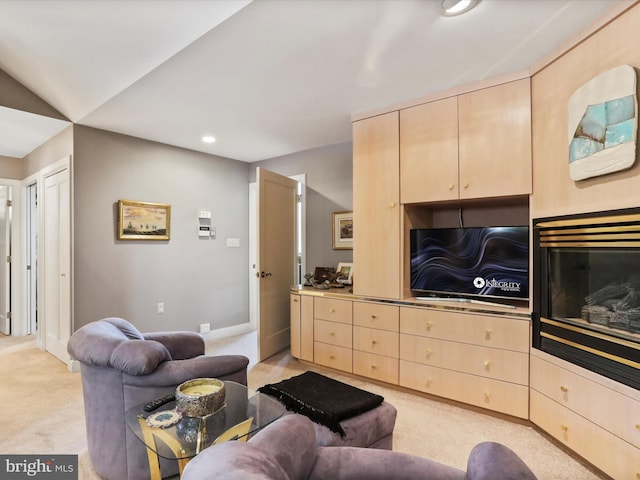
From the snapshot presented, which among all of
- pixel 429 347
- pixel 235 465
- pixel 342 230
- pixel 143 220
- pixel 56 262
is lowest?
pixel 429 347

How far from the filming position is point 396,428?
7.93 feet

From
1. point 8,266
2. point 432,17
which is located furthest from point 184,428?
point 8,266

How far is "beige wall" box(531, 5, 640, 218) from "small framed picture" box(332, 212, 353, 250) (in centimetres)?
198

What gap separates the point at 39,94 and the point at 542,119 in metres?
4.15

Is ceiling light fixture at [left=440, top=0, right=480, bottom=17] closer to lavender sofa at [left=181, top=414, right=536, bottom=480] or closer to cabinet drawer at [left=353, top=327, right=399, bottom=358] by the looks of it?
lavender sofa at [left=181, top=414, right=536, bottom=480]

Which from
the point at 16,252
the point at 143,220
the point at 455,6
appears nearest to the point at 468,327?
the point at 455,6

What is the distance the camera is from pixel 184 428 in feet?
4.99

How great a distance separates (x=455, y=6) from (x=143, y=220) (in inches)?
140

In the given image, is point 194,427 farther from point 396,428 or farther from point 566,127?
point 566,127

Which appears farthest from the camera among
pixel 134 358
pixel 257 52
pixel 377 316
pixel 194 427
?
pixel 377 316

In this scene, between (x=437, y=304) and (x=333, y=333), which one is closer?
(x=437, y=304)

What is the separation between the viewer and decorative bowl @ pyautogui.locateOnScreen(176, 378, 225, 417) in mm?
1566

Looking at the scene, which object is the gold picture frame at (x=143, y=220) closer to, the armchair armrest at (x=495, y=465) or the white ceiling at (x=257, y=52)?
the white ceiling at (x=257, y=52)

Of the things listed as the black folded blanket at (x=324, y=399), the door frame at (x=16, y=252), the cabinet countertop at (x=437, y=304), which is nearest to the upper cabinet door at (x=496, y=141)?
the cabinet countertop at (x=437, y=304)
